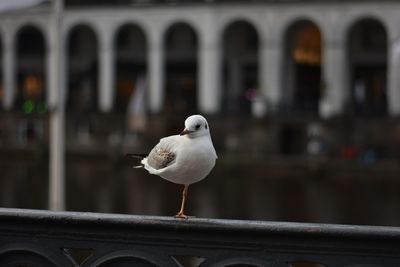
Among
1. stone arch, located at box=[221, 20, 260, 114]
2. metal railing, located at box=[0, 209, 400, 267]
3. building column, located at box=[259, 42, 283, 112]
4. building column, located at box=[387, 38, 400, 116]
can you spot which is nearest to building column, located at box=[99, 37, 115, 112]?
stone arch, located at box=[221, 20, 260, 114]

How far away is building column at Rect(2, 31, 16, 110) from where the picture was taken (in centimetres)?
8694

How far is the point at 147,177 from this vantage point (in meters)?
62.2

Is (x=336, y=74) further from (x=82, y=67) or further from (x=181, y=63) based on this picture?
(x=82, y=67)

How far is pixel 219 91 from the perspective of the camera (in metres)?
80.2

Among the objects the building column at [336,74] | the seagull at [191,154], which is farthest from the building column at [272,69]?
the seagull at [191,154]

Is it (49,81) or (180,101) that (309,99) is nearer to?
(180,101)

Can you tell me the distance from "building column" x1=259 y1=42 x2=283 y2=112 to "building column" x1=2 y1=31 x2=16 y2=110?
72.4 ft

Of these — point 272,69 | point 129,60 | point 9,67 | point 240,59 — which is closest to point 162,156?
point 272,69

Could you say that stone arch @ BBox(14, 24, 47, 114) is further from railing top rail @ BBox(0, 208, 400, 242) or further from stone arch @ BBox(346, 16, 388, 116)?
A: railing top rail @ BBox(0, 208, 400, 242)

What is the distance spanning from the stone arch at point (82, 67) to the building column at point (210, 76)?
9698 millimetres

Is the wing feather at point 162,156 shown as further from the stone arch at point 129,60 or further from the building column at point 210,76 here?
the stone arch at point 129,60

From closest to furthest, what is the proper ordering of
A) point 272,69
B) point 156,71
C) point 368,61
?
point 272,69 → point 368,61 → point 156,71

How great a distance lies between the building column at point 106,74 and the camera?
277ft

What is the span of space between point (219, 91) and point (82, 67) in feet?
50.0
